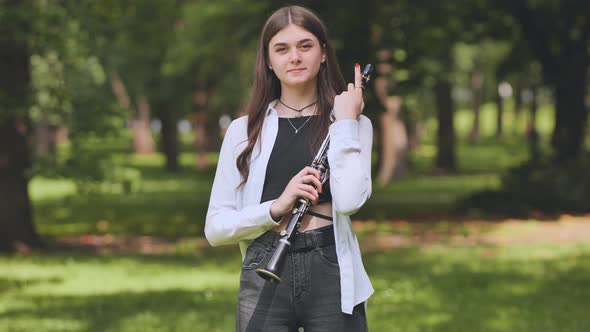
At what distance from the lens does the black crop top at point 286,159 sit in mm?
3363

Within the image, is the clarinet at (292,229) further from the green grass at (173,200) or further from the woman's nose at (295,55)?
the green grass at (173,200)

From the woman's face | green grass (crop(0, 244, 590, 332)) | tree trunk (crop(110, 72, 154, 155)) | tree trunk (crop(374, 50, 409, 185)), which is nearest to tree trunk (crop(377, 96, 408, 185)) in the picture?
tree trunk (crop(374, 50, 409, 185))

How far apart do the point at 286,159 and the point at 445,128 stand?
31.1 m

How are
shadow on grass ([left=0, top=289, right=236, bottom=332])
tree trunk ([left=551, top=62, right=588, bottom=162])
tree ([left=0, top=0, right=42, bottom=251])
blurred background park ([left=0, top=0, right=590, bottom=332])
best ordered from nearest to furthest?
shadow on grass ([left=0, top=289, right=236, bottom=332]) → blurred background park ([left=0, top=0, right=590, bottom=332]) → tree ([left=0, top=0, right=42, bottom=251]) → tree trunk ([left=551, top=62, right=588, bottom=162])

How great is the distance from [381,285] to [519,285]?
1.50 m

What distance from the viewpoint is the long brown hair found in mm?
3400

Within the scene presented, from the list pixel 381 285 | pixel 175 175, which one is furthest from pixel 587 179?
pixel 175 175

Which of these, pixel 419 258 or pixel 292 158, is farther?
pixel 419 258

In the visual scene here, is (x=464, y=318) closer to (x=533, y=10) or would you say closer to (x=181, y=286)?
(x=181, y=286)

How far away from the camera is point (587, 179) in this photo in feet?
61.4

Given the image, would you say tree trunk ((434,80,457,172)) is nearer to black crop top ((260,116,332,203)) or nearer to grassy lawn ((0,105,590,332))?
grassy lawn ((0,105,590,332))

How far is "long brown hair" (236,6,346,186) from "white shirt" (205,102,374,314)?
3 centimetres

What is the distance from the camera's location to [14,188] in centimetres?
1422

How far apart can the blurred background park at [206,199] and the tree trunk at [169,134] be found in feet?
35.6
